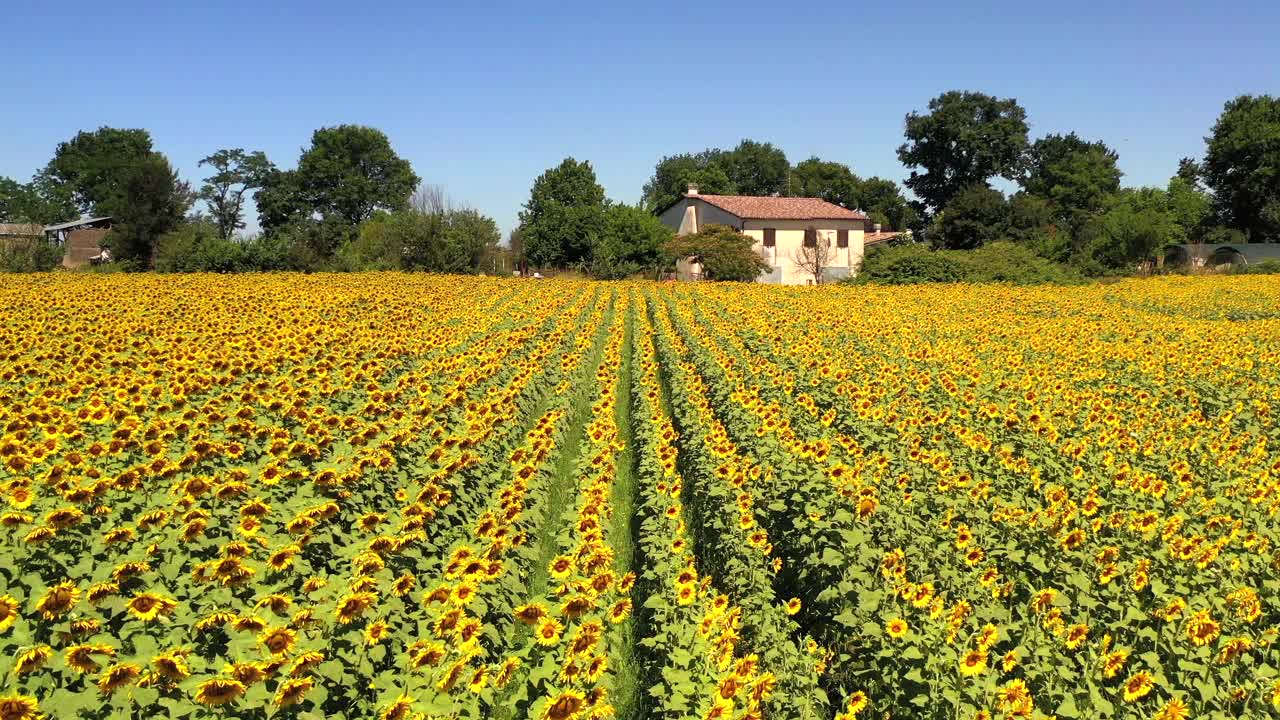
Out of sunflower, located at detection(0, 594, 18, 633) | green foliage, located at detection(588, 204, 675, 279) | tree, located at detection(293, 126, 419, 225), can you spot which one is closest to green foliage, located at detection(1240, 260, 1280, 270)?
green foliage, located at detection(588, 204, 675, 279)

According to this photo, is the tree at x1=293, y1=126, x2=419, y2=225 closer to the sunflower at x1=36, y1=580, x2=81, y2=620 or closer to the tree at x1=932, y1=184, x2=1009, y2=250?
the tree at x1=932, y1=184, x2=1009, y2=250

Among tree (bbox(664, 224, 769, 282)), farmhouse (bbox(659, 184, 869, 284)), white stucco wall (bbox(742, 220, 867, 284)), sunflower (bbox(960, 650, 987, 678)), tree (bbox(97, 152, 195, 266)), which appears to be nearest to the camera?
sunflower (bbox(960, 650, 987, 678))

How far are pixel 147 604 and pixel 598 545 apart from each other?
2.36m

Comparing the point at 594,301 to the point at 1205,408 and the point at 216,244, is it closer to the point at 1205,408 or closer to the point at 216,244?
the point at 216,244

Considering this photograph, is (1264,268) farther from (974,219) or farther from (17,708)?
(17,708)

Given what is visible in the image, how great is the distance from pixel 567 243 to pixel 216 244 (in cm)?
3087

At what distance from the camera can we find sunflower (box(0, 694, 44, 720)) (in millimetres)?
3074

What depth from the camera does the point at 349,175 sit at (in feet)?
306

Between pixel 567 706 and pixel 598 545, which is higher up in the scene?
pixel 598 545

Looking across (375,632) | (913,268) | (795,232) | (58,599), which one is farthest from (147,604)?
Result: (795,232)

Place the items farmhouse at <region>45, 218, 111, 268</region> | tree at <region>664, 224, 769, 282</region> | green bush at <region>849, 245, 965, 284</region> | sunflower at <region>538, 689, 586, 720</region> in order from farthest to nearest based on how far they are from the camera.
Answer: farmhouse at <region>45, 218, 111, 268</region>
tree at <region>664, 224, 769, 282</region>
green bush at <region>849, 245, 965, 284</region>
sunflower at <region>538, 689, 586, 720</region>

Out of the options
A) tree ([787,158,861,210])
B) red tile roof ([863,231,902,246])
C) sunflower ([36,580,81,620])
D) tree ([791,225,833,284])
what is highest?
tree ([787,158,861,210])

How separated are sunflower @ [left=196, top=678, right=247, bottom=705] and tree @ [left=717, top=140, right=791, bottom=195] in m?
105

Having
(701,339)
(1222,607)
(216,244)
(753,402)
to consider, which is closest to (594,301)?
(701,339)
